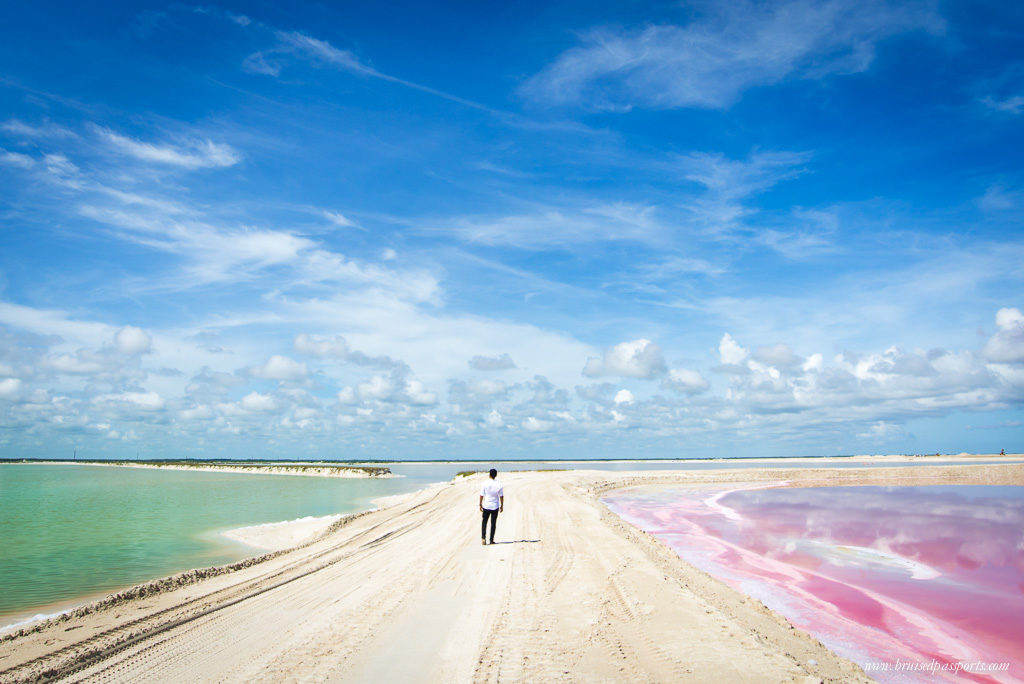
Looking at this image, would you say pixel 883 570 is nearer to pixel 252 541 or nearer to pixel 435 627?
pixel 435 627

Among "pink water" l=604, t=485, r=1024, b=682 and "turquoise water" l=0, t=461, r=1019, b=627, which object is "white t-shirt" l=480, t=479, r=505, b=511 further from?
"turquoise water" l=0, t=461, r=1019, b=627

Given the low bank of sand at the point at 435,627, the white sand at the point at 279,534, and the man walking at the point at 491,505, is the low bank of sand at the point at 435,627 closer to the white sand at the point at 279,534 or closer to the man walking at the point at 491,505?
the man walking at the point at 491,505

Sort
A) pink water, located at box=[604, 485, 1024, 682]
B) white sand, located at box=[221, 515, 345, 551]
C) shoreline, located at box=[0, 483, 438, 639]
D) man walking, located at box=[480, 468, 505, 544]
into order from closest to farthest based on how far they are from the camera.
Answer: pink water, located at box=[604, 485, 1024, 682] < shoreline, located at box=[0, 483, 438, 639] < man walking, located at box=[480, 468, 505, 544] < white sand, located at box=[221, 515, 345, 551]

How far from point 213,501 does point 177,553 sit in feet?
76.4

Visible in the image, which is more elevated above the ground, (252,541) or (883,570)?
(883,570)

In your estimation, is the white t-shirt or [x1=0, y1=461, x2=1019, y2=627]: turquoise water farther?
the white t-shirt

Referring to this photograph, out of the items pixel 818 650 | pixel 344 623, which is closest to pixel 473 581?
pixel 344 623

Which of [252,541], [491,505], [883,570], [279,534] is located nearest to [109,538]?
[252,541]

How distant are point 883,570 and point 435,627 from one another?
42.4 feet

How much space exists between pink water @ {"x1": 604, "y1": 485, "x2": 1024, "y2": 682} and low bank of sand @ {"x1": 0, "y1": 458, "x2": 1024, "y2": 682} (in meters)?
1.35

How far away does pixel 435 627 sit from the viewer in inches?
336

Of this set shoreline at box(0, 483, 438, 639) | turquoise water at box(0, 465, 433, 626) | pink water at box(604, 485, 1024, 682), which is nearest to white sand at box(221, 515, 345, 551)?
shoreline at box(0, 483, 438, 639)

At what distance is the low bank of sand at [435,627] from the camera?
272 inches

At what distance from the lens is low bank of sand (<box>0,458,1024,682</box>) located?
22.7 ft
